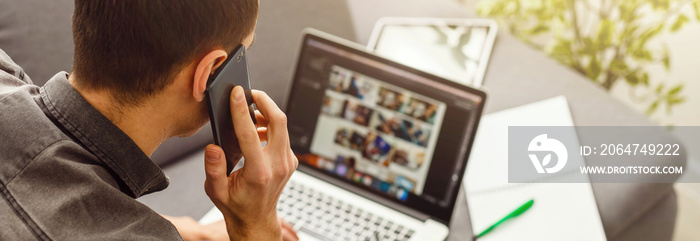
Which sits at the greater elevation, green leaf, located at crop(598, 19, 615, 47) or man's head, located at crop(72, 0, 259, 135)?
man's head, located at crop(72, 0, 259, 135)

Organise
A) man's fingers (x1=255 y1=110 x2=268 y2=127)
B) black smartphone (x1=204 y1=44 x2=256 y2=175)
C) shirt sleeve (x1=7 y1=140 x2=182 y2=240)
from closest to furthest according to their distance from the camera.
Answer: shirt sleeve (x1=7 y1=140 x2=182 y2=240) < black smartphone (x1=204 y1=44 x2=256 y2=175) < man's fingers (x1=255 y1=110 x2=268 y2=127)

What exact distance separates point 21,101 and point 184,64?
0.19 meters

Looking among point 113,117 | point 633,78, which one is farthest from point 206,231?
point 633,78

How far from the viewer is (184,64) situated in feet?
2.28

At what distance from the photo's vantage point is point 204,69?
0.71 m

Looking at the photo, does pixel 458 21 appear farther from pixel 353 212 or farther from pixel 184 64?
pixel 184 64

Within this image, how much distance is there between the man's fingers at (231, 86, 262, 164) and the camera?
79 cm

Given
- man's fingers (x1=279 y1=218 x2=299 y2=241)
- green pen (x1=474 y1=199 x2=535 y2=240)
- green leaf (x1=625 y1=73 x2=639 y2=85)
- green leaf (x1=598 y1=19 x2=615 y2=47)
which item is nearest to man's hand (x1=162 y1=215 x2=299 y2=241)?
man's fingers (x1=279 y1=218 x2=299 y2=241)

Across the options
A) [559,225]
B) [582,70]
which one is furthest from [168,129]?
[582,70]

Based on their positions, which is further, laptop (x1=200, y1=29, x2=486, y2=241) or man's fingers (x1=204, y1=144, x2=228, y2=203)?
laptop (x1=200, y1=29, x2=486, y2=241)

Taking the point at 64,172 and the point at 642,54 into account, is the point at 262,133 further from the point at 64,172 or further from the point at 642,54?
the point at 642,54

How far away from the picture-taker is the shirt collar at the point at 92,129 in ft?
2.23

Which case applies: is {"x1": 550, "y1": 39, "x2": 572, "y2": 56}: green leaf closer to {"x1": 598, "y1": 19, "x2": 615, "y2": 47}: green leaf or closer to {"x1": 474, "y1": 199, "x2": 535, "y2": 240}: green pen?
{"x1": 598, "y1": 19, "x2": 615, "y2": 47}: green leaf

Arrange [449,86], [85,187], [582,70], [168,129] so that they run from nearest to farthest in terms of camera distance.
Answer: [85,187], [168,129], [449,86], [582,70]
